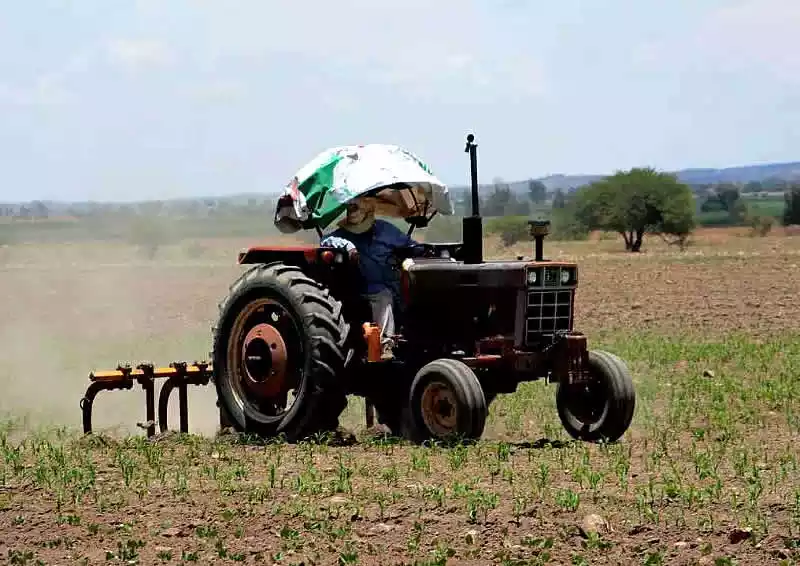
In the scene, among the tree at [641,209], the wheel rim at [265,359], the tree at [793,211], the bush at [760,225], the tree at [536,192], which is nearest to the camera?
the wheel rim at [265,359]

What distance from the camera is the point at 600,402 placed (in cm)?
1053

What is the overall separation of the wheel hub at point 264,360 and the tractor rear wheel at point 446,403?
46.1 inches

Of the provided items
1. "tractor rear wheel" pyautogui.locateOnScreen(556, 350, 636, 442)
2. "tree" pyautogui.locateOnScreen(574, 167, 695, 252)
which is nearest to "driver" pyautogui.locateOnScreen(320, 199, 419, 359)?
"tractor rear wheel" pyautogui.locateOnScreen(556, 350, 636, 442)

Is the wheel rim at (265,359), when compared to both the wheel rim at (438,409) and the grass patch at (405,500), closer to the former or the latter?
the grass patch at (405,500)

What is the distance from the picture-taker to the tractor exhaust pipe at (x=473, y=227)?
10555 mm

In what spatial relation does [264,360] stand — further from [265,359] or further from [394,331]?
[394,331]

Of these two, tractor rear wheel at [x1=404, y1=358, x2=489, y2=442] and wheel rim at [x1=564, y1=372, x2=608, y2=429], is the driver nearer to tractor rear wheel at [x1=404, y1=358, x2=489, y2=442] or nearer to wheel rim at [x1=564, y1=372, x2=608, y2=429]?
tractor rear wheel at [x1=404, y1=358, x2=489, y2=442]

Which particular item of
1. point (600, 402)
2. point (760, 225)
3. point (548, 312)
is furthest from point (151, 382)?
point (760, 225)

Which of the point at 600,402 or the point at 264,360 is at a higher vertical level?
the point at 264,360

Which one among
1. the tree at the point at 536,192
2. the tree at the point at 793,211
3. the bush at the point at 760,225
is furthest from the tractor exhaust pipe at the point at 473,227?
the tree at the point at 536,192

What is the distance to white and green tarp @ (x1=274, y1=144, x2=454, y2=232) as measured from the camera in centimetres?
1080

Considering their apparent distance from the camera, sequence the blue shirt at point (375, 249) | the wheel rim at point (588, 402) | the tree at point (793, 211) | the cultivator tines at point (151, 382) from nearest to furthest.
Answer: the wheel rim at point (588, 402), the blue shirt at point (375, 249), the cultivator tines at point (151, 382), the tree at point (793, 211)

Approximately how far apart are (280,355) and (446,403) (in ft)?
5.10

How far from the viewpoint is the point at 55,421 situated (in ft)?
44.7
